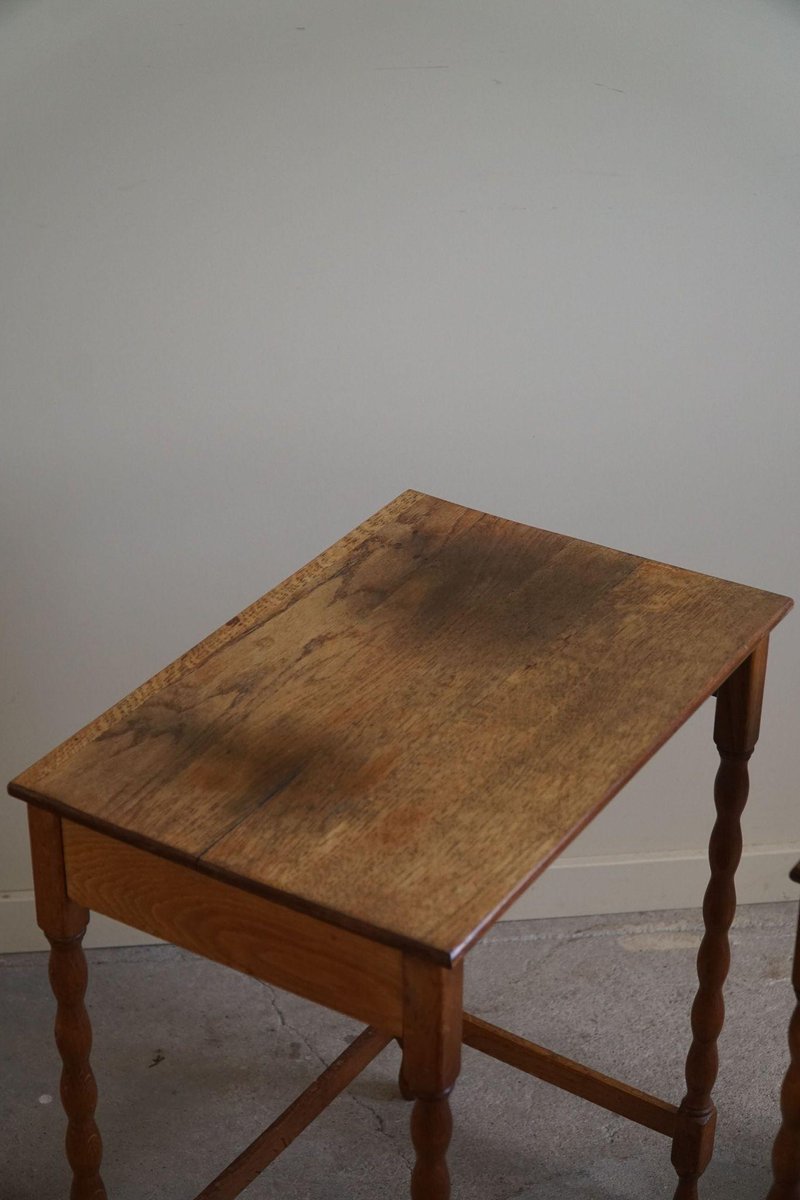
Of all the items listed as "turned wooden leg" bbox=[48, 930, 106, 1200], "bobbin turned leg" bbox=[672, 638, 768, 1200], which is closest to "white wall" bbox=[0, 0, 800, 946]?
"bobbin turned leg" bbox=[672, 638, 768, 1200]

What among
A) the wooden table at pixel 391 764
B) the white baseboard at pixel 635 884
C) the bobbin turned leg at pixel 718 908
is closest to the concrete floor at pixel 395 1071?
the white baseboard at pixel 635 884

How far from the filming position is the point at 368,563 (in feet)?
6.00

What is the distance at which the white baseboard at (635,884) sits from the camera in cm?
271

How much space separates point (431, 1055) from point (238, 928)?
21 cm

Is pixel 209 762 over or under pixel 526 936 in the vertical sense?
over

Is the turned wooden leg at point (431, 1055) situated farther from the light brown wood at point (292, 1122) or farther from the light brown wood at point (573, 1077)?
the light brown wood at point (573, 1077)

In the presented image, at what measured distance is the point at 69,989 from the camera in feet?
5.29

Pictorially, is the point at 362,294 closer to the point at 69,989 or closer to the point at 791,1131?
the point at 69,989

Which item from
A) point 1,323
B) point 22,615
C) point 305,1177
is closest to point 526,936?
point 305,1177

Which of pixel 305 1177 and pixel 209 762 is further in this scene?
pixel 305 1177

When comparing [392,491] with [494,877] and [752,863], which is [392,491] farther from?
[494,877]

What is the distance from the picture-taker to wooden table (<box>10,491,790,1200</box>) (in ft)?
4.52

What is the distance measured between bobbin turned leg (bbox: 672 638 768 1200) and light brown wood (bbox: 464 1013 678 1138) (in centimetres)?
3

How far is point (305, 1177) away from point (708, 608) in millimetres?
1018
